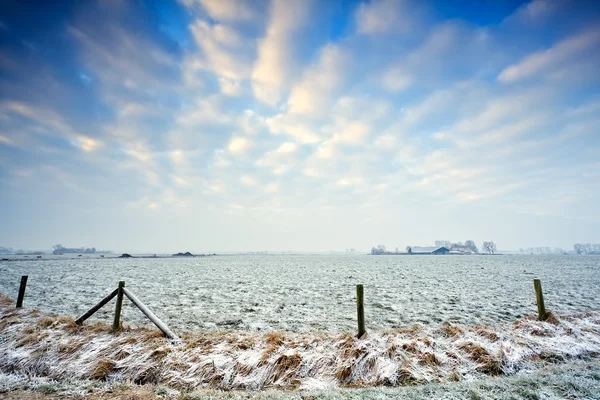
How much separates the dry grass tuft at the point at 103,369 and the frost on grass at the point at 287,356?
25 millimetres

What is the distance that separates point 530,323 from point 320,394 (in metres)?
9.99

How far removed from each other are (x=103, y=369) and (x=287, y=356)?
5.34 metres

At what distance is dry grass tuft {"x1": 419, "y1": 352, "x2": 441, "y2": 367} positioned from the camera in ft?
26.7

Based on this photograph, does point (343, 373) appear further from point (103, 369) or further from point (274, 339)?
point (103, 369)

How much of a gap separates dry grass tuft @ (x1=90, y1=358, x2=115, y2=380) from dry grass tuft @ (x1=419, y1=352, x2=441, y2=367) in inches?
354

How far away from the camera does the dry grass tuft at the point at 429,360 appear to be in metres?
8.15

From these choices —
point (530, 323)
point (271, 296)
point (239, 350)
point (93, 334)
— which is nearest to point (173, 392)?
point (239, 350)

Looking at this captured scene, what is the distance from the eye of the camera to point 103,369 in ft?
26.9

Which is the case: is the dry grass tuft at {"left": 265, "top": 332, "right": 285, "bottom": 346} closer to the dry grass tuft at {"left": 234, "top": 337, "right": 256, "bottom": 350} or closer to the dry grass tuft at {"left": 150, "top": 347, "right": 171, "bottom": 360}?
the dry grass tuft at {"left": 234, "top": 337, "right": 256, "bottom": 350}

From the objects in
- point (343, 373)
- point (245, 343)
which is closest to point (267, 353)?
point (245, 343)

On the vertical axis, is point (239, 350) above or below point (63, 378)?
above

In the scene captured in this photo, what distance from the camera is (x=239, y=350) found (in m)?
8.74

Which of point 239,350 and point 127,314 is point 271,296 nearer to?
point 127,314

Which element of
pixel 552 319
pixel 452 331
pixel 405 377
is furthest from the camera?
pixel 552 319
